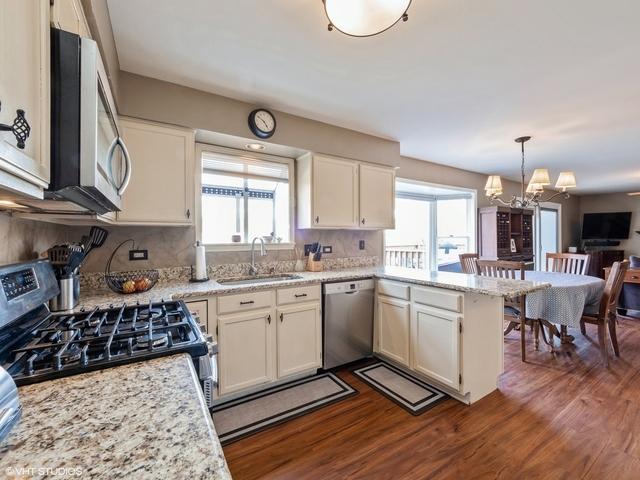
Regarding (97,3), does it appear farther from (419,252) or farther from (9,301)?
(419,252)

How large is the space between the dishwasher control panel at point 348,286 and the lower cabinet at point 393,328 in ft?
0.54

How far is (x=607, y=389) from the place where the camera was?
2.33m

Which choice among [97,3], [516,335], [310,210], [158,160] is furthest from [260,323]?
[516,335]

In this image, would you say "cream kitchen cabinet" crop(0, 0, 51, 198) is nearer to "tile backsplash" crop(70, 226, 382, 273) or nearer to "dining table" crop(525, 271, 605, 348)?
"tile backsplash" crop(70, 226, 382, 273)

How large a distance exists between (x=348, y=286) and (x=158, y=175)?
178cm

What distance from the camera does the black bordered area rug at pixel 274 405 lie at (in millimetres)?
1932

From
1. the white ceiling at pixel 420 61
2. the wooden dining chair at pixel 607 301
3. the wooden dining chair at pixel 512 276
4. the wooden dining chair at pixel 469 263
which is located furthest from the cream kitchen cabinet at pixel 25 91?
the wooden dining chair at pixel 607 301

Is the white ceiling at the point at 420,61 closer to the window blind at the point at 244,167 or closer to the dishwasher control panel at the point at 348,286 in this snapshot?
the window blind at the point at 244,167

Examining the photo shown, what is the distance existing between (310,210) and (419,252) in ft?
9.92

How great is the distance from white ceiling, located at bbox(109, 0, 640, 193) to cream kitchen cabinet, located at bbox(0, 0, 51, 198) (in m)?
1.12

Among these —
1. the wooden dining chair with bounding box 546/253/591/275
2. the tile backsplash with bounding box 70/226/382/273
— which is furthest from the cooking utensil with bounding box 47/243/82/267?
the wooden dining chair with bounding box 546/253/591/275

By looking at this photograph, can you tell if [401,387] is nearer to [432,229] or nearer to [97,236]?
[97,236]

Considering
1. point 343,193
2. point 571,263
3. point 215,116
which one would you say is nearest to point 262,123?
point 215,116

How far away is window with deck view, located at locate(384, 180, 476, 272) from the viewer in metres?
5.10
